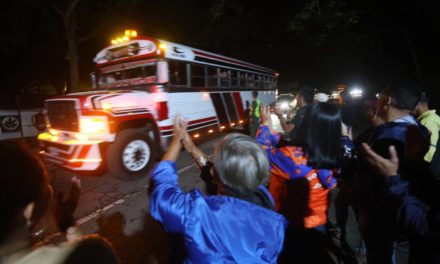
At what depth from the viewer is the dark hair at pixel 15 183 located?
94 cm

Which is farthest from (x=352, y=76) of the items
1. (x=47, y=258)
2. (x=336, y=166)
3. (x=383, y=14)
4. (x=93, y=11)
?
(x=47, y=258)

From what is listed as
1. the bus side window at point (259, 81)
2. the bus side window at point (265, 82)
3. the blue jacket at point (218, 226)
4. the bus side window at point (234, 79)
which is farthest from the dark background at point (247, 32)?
the blue jacket at point (218, 226)

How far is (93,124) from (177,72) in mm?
2606

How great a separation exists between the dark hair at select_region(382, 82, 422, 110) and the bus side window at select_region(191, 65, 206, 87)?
18.7ft

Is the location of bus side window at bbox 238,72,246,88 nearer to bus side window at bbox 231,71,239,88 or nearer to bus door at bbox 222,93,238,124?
bus side window at bbox 231,71,239,88

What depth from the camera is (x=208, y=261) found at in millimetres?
1211

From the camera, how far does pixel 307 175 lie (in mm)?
2088

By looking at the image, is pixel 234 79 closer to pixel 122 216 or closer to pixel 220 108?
pixel 220 108

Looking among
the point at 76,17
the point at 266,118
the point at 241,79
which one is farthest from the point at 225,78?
the point at 76,17

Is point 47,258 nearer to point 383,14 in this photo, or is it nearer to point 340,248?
point 340,248

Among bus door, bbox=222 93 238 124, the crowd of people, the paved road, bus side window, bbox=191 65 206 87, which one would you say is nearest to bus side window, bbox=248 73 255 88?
bus door, bbox=222 93 238 124

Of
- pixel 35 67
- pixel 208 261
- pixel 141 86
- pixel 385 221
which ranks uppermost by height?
pixel 35 67

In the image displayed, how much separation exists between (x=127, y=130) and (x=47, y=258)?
4836 millimetres

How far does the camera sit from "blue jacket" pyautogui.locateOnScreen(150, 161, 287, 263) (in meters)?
1.19
